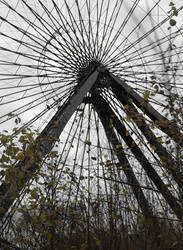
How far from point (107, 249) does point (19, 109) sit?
2.91 m

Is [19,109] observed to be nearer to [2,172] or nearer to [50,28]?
[50,28]

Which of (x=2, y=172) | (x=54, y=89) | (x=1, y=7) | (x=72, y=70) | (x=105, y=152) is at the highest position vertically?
(x=1, y=7)

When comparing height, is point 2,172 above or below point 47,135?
below

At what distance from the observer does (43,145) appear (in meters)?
3.15

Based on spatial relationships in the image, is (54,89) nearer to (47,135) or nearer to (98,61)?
(98,61)

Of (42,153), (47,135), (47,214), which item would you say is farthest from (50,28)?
(47,214)

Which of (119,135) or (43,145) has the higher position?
(119,135)

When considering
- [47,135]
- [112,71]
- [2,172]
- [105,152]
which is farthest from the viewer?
[112,71]

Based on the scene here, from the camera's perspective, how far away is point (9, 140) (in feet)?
8.63

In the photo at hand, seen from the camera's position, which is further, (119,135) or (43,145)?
(119,135)

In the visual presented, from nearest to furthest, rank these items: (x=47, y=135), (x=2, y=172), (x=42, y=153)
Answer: (x=2, y=172) < (x=42, y=153) < (x=47, y=135)

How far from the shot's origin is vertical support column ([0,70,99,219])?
257cm

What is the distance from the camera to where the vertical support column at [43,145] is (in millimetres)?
2567

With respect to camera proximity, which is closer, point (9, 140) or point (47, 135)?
point (9, 140)
